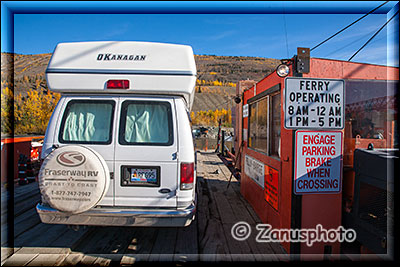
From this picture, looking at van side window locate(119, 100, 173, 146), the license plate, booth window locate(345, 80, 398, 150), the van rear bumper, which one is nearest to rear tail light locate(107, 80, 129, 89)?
van side window locate(119, 100, 173, 146)

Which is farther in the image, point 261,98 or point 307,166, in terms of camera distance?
point 261,98

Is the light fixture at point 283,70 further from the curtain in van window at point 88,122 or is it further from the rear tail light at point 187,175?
the curtain in van window at point 88,122

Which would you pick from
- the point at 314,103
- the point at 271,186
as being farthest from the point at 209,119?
the point at 314,103

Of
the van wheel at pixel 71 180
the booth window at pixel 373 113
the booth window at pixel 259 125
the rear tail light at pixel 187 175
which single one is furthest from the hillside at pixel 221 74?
the van wheel at pixel 71 180

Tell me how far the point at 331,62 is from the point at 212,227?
3346 millimetres

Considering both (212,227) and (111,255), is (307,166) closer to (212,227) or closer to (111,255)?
(212,227)

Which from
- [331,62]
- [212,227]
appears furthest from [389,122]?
[212,227]

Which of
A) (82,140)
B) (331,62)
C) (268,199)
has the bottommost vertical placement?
(268,199)

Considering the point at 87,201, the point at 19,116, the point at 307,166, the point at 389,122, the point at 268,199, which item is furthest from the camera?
the point at 19,116

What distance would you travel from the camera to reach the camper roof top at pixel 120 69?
3.47 meters

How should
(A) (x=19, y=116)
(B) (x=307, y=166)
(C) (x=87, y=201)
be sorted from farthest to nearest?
1. (A) (x=19, y=116)
2. (B) (x=307, y=166)
3. (C) (x=87, y=201)

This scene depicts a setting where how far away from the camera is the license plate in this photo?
11.2 feet

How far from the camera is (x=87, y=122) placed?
141 inches

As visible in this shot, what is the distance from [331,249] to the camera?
3584mm
